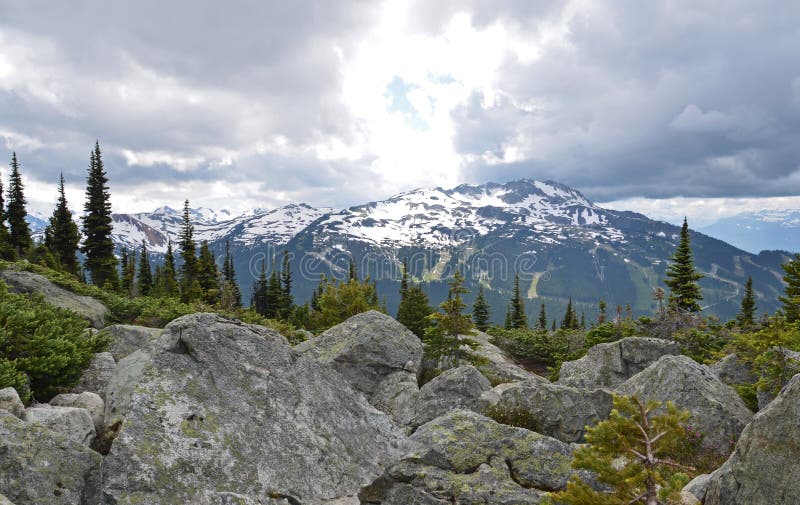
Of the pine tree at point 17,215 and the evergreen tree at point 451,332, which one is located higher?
the pine tree at point 17,215


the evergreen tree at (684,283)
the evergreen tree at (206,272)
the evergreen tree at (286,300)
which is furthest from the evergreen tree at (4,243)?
the evergreen tree at (684,283)

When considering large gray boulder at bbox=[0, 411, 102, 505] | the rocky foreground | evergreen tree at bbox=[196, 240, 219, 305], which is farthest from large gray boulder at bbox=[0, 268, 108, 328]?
evergreen tree at bbox=[196, 240, 219, 305]

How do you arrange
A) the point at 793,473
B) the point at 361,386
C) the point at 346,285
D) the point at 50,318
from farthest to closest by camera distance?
the point at 346,285 → the point at 361,386 → the point at 50,318 → the point at 793,473

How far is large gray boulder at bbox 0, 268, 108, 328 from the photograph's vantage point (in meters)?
19.9

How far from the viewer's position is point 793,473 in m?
5.86

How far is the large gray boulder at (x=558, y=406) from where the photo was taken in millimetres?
13336

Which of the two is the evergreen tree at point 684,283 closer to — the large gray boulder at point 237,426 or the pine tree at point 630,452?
the pine tree at point 630,452

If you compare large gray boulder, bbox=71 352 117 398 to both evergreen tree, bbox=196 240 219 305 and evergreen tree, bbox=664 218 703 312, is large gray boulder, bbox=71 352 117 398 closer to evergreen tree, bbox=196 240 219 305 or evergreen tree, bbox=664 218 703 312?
evergreen tree, bbox=664 218 703 312

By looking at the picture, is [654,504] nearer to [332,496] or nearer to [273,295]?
[332,496]

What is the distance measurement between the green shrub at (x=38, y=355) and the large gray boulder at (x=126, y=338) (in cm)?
291

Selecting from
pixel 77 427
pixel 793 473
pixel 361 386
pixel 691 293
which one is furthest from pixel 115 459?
pixel 691 293

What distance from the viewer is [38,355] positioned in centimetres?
951

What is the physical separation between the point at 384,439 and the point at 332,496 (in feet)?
6.32

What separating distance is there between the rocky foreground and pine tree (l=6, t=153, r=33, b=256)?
68.3 m
